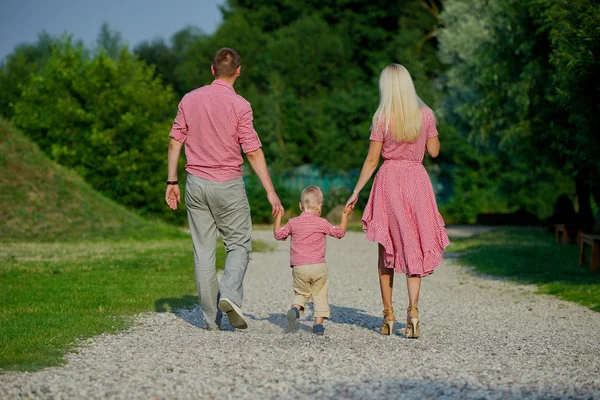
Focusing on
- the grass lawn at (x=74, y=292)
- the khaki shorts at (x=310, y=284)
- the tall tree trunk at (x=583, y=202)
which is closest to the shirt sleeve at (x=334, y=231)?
the khaki shorts at (x=310, y=284)

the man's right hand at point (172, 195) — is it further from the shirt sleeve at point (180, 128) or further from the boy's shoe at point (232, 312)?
the boy's shoe at point (232, 312)

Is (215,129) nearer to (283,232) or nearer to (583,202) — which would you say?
(283,232)

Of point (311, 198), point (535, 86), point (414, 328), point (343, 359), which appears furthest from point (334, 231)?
point (535, 86)

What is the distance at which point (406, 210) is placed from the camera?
8516mm

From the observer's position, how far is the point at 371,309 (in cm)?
1098

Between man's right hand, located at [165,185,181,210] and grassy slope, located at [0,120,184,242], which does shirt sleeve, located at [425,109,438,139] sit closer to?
man's right hand, located at [165,185,181,210]

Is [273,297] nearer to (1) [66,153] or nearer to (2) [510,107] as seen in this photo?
(2) [510,107]

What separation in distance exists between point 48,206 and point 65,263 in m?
10.5

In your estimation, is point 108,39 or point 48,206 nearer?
point 48,206

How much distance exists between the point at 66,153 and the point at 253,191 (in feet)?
27.5

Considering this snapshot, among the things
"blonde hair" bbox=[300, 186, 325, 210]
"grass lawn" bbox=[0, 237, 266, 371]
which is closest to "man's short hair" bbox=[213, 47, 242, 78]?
"blonde hair" bbox=[300, 186, 325, 210]

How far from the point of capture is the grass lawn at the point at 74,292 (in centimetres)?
735

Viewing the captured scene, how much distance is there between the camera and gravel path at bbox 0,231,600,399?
18.1 feet

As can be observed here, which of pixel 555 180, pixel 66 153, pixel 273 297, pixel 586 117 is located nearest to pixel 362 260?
pixel 586 117
